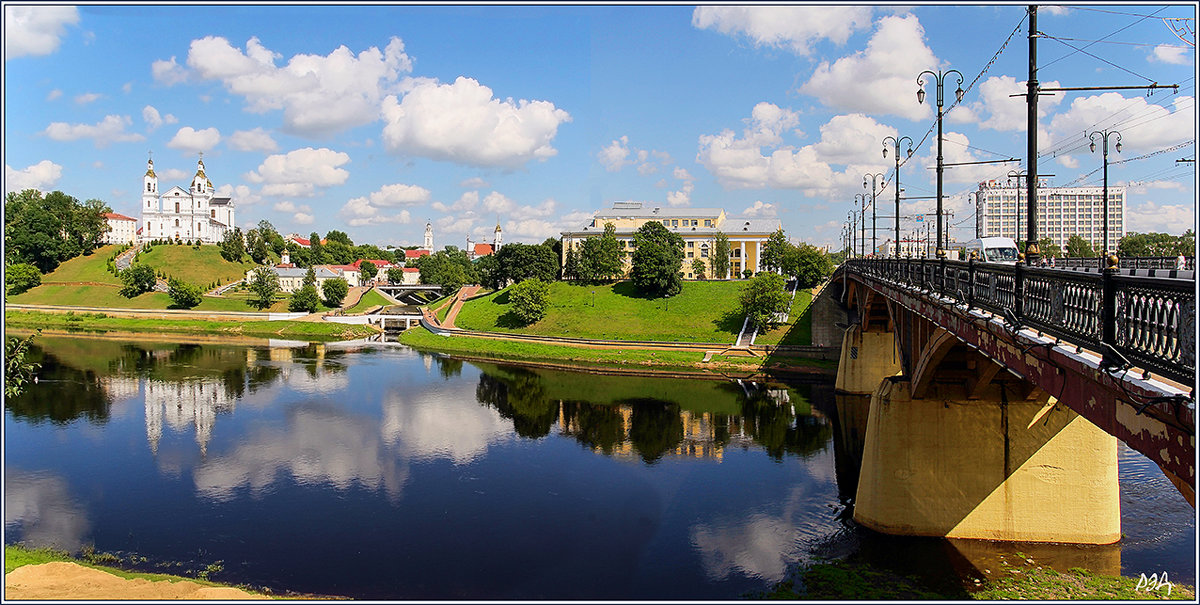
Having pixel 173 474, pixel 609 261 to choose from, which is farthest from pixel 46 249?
pixel 173 474

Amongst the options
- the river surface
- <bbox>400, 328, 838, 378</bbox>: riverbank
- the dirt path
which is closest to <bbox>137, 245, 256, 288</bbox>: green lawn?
<bbox>400, 328, 838, 378</bbox>: riverbank

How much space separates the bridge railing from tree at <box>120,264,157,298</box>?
10147 cm

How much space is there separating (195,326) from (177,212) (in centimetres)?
6462

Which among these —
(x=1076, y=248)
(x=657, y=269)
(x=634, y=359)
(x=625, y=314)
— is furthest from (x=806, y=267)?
(x=1076, y=248)

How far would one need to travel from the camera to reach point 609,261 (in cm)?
7906

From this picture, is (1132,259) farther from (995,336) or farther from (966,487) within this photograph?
(995,336)

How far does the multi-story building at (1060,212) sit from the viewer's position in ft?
157

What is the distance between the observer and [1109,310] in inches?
307

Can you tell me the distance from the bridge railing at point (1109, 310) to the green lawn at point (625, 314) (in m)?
50.4

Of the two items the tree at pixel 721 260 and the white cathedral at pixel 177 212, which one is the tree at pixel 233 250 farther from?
the tree at pixel 721 260

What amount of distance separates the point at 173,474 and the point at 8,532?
6185mm

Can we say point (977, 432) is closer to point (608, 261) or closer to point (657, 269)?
point (657, 269)

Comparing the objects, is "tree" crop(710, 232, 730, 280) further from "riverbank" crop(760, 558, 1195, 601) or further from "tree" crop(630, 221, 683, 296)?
"riverbank" crop(760, 558, 1195, 601)

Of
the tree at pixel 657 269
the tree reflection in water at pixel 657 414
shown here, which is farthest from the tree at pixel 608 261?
the tree reflection in water at pixel 657 414
